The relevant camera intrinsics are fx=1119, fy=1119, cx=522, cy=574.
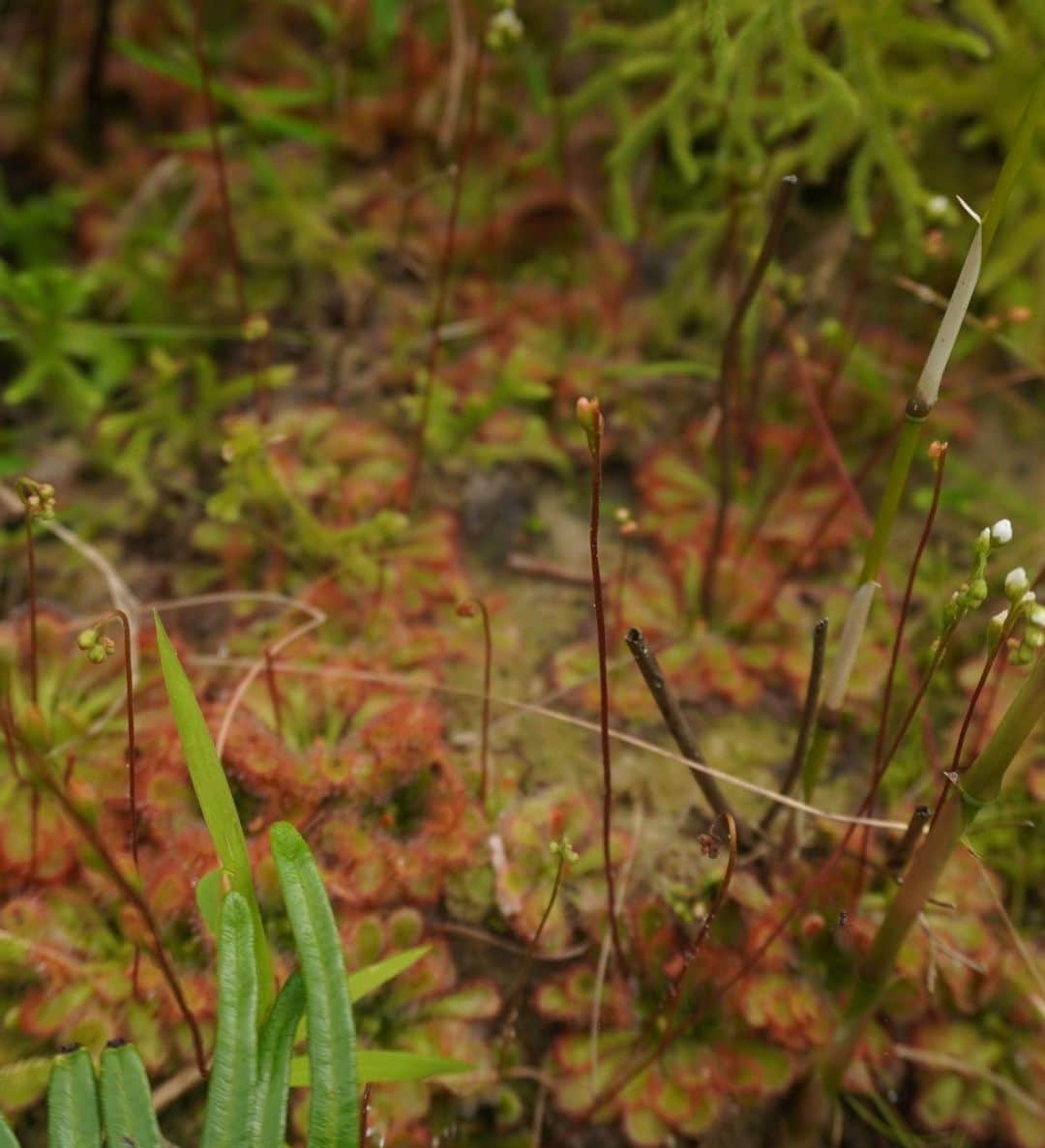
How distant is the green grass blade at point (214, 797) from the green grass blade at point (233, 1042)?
0.07m

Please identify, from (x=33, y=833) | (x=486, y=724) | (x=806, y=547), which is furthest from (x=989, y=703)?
(x=33, y=833)

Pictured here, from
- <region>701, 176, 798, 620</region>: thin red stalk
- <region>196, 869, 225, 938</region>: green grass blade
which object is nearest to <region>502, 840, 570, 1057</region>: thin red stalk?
<region>196, 869, 225, 938</region>: green grass blade

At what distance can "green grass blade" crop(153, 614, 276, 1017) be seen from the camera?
1289 mm

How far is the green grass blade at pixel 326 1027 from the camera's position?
1.18 metres

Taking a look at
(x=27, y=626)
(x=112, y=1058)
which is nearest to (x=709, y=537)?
(x=27, y=626)

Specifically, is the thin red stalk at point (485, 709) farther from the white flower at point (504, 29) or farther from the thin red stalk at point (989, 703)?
the white flower at point (504, 29)

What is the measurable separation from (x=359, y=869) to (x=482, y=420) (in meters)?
1.00

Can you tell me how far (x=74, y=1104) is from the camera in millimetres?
1205

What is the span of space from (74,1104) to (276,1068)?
0.71 ft

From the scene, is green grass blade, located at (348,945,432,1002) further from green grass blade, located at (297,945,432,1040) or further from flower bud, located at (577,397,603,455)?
flower bud, located at (577,397,603,455)

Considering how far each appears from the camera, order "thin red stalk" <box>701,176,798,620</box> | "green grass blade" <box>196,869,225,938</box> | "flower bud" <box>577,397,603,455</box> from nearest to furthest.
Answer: "flower bud" <box>577,397,603,455</box> < "green grass blade" <box>196,869,225,938</box> < "thin red stalk" <box>701,176,798,620</box>

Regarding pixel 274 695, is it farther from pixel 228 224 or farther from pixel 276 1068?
pixel 228 224

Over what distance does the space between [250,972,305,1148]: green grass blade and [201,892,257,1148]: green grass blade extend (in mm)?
16

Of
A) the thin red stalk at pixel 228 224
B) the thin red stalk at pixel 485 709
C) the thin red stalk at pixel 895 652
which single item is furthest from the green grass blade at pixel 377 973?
the thin red stalk at pixel 228 224
